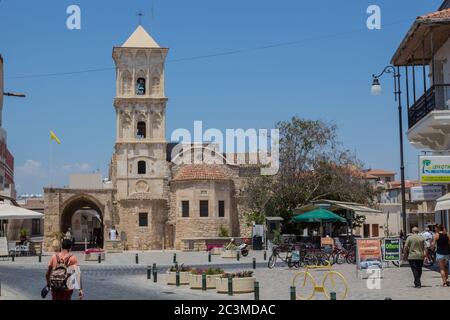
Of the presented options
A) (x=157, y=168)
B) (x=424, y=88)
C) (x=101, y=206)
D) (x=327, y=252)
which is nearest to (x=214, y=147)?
(x=157, y=168)

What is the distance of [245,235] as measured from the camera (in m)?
53.3

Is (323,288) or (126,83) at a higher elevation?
(126,83)

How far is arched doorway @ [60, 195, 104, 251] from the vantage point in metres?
52.7

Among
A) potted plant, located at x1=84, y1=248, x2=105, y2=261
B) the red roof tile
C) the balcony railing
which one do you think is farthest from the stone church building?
the red roof tile

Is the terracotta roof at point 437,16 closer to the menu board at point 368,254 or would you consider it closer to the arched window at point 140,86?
the menu board at point 368,254

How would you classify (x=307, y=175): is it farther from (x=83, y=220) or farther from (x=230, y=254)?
(x=83, y=220)

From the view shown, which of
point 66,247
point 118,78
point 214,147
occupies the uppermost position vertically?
point 118,78

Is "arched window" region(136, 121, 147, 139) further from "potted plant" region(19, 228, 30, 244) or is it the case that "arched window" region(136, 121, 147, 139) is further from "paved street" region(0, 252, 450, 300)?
"paved street" region(0, 252, 450, 300)

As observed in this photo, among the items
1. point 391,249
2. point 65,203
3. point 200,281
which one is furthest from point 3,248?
point 391,249

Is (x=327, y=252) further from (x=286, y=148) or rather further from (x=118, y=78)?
(x=118, y=78)

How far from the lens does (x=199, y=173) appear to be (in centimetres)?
5044

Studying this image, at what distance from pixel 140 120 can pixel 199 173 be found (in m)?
6.62

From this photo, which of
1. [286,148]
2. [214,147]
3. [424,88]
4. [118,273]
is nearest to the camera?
[424,88]

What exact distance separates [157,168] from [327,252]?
27.6 m
